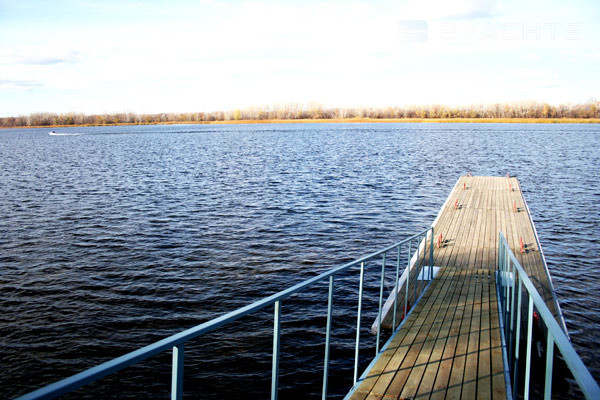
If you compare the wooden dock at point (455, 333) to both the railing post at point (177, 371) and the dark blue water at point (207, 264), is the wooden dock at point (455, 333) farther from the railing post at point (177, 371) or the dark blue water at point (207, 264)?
the railing post at point (177, 371)

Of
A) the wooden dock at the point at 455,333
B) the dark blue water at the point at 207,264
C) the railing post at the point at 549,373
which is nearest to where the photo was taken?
the railing post at the point at 549,373

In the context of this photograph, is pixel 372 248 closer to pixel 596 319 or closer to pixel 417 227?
pixel 417 227

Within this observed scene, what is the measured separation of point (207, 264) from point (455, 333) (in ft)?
29.6

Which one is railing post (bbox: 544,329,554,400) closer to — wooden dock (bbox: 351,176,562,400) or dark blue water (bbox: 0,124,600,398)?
wooden dock (bbox: 351,176,562,400)

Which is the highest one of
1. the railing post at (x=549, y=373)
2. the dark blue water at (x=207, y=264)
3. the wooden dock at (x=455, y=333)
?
the railing post at (x=549, y=373)

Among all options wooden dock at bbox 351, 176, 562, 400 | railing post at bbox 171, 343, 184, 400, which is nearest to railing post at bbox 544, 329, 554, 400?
railing post at bbox 171, 343, 184, 400

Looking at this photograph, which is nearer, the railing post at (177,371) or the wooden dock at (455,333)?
the railing post at (177,371)

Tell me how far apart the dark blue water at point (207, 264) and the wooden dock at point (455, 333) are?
1791 mm

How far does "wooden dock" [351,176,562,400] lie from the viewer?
15.6 feet

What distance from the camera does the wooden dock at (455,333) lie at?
4762 mm

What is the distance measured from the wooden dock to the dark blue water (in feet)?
5.88

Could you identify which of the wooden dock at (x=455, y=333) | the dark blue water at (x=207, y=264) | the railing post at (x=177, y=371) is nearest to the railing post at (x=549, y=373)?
the railing post at (x=177, y=371)

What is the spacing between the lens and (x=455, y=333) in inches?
248

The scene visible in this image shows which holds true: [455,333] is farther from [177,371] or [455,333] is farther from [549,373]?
[177,371]
